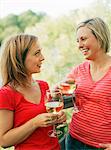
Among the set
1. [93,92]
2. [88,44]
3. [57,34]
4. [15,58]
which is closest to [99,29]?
[88,44]

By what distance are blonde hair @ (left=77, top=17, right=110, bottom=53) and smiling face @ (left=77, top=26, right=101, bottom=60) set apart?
18mm

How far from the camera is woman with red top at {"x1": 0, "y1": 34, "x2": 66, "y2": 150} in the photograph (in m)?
1.30

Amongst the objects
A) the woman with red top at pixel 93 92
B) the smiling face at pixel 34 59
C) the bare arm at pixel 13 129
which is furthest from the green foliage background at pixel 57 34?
the bare arm at pixel 13 129

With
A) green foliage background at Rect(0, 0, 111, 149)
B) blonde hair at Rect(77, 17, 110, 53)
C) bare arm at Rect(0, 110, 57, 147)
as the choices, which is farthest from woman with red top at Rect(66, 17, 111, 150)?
green foliage background at Rect(0, 0, 111, 149)

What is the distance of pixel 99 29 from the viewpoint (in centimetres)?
160

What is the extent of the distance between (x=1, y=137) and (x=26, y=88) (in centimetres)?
25

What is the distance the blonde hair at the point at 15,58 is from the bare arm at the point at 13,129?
151mm

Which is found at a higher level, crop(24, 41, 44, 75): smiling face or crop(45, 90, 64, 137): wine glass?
crop(24, 41, 44, 75): smiling face

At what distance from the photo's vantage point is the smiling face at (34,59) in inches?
54.8

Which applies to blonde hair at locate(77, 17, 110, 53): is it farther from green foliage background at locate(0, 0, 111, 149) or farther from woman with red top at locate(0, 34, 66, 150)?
green foliage background at locate(0, 0, 111, 149)

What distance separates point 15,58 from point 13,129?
307 mm

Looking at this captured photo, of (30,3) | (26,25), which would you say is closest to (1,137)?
(26,25)

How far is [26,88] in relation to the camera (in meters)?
1.42

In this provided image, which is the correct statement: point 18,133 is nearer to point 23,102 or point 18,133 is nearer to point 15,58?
point 23,102
